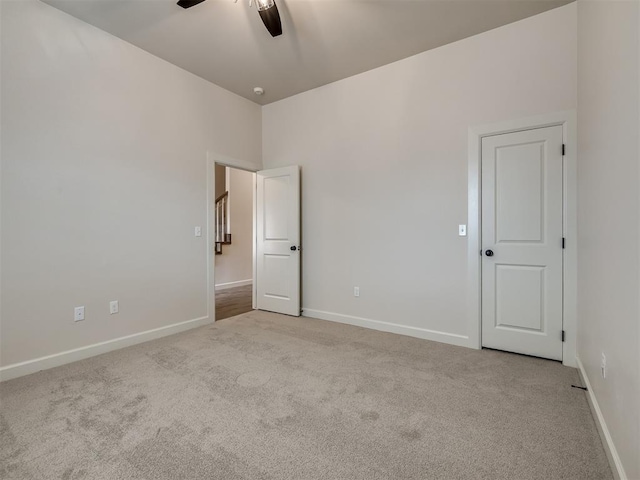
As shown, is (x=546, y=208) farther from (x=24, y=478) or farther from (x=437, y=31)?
(x=24, y=478)

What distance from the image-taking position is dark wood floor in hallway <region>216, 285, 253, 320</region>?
4343 millimetres

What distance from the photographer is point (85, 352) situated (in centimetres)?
271

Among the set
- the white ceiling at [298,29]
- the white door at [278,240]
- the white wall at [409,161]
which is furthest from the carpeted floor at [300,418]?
the white ceiling at [298,29]

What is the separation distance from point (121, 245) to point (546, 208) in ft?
12.8

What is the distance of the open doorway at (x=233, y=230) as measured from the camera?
6.52 meters

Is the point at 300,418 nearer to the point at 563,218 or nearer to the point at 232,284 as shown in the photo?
Answer: the point at 563,218

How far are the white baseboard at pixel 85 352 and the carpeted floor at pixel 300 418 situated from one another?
10cm

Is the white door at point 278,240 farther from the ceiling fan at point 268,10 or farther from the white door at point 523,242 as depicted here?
the white door at point 523,242

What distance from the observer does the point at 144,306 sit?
3.14 meters

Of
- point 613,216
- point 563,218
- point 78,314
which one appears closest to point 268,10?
point 613,216

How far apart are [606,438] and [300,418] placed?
1546 mm

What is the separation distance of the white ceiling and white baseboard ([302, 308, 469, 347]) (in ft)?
9.54

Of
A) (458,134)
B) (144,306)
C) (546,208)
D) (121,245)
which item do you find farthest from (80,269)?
(546,208)

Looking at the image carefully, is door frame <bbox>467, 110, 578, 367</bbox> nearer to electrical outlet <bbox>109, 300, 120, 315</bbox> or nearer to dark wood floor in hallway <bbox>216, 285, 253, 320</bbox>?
dark wood floor in hallway <bbox>216, 285, 253, 320</bbox>
